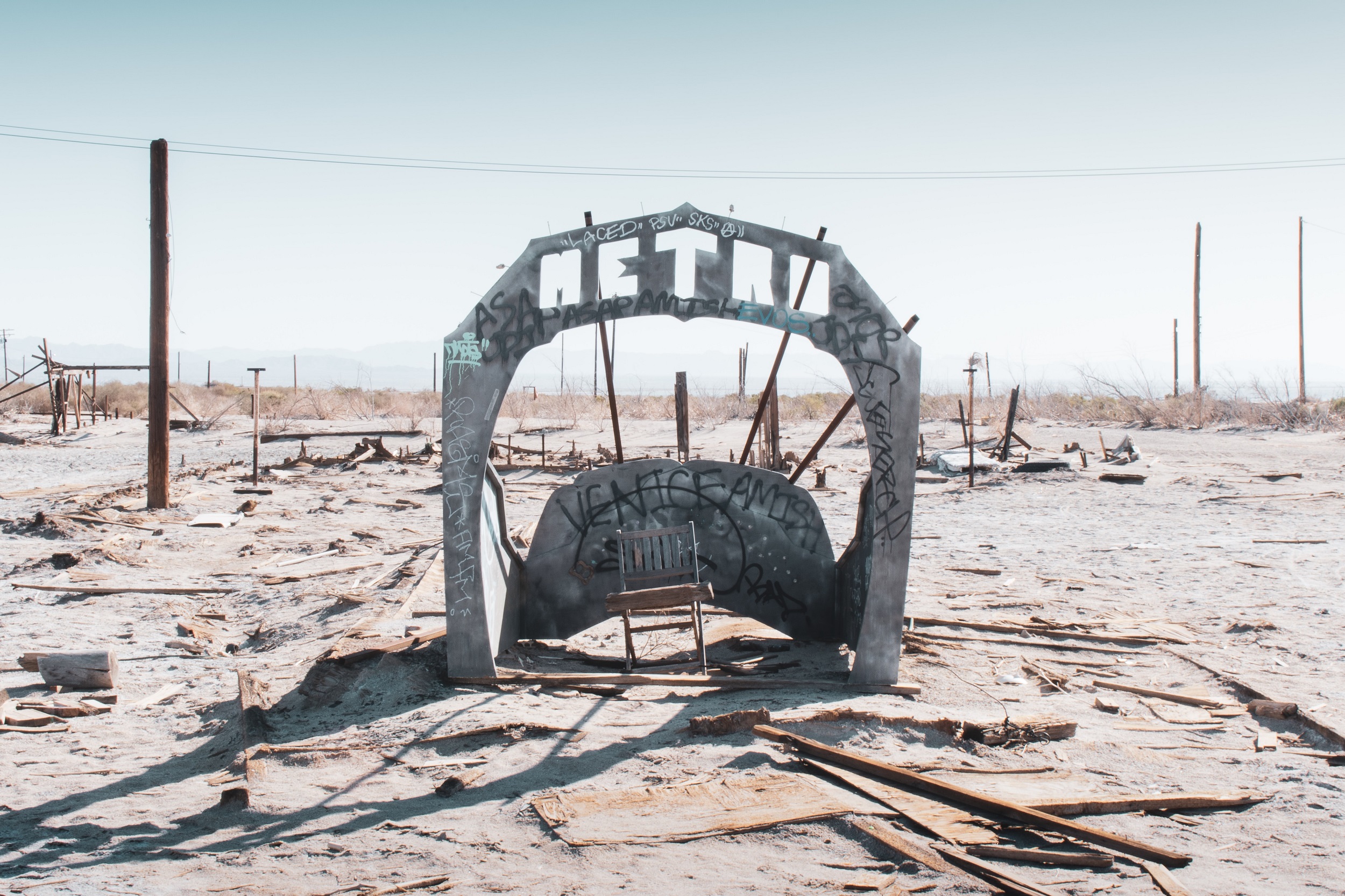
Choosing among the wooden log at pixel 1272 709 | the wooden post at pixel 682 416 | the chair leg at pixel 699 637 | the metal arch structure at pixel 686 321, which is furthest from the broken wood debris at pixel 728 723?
the wooden post at pixel 682 416

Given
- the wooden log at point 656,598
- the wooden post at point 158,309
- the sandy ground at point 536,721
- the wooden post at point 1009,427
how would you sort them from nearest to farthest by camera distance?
the sandy ground at point 536,721 < the wooden log at point 656,598 < the wooden post at point 158,309 < the wooden post at point 1009,427

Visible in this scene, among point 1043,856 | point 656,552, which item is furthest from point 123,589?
point 1043,856

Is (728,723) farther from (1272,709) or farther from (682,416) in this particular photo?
(682,416)

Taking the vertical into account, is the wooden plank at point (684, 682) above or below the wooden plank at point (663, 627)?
below

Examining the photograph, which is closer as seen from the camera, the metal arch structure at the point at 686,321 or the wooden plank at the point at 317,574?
the metal arch structure at the point at 686,321

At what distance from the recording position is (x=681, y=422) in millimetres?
16266

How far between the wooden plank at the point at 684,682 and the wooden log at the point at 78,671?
2612mm

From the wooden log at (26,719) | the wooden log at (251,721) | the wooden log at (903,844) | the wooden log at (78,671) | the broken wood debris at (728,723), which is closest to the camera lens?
the wooden log at (903,844)

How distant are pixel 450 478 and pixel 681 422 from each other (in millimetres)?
9761

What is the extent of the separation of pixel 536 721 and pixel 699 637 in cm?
167

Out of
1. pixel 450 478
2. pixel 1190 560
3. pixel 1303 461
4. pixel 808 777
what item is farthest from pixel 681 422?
pixel 1303 461

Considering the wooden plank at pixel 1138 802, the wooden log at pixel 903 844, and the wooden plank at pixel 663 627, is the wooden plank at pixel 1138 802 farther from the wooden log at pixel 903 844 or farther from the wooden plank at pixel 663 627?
the wooden plank at pixel 663 627

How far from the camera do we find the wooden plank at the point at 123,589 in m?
9.92

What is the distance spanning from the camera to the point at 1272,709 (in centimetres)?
625
